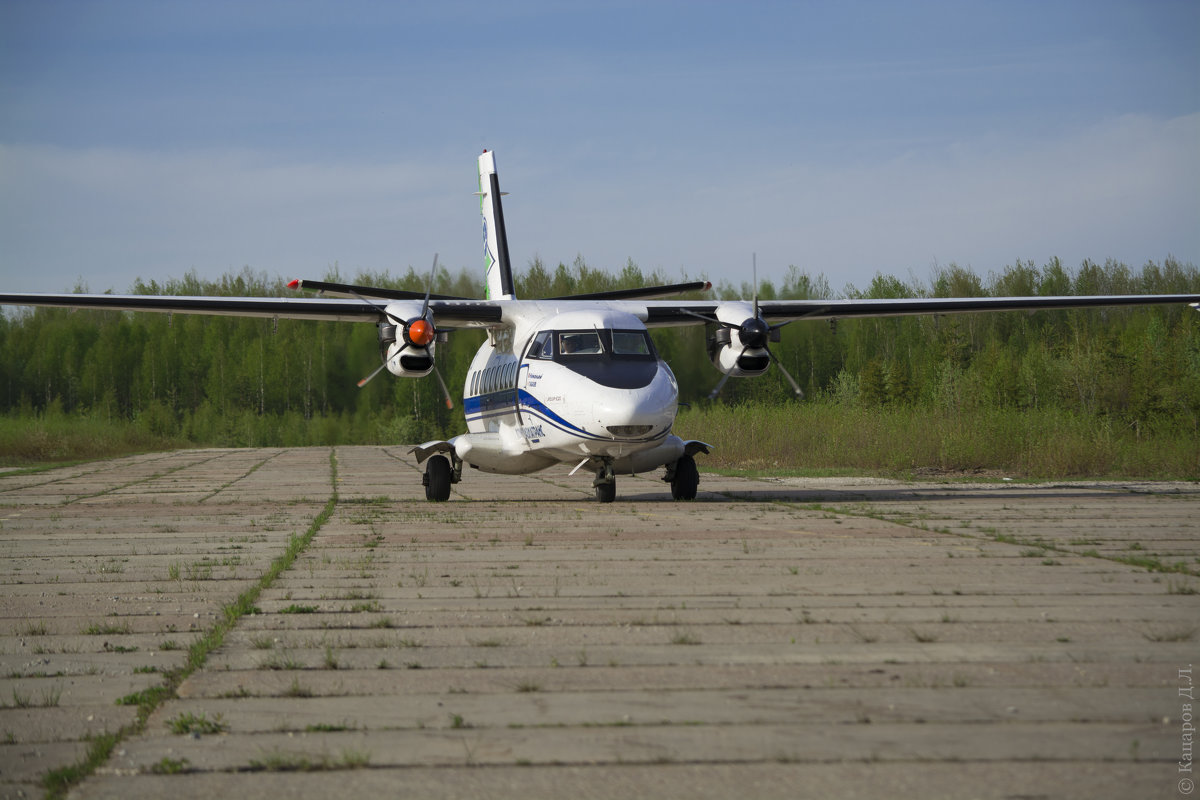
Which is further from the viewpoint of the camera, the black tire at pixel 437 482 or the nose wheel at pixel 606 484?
the black tire at pixel 437 482

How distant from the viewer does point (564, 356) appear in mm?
15000

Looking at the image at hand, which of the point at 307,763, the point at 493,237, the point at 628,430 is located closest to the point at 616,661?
the point at 307,763

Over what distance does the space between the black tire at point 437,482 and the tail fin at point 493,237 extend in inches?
215

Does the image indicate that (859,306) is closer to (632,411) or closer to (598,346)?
(598,346)

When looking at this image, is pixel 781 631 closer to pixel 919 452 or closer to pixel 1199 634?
pixel 1199 634

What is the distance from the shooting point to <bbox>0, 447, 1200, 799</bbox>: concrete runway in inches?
140

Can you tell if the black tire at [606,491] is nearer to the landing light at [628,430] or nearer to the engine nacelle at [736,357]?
the landing light at [628,430]

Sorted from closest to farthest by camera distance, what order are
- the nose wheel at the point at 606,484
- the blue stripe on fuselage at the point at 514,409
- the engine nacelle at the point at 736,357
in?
the blue stripe on fuselage at the point at 514,409 < the nose wheel at the point at 606,484 < the engine nacelle at the point at 736,357

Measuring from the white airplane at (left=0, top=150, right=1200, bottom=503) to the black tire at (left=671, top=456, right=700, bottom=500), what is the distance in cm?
2

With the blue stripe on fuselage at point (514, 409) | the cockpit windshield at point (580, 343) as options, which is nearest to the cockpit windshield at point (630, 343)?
the cockpit windshield at point (580, 343)

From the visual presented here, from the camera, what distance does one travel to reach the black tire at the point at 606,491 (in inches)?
593

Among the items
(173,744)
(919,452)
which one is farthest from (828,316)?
(173,744)

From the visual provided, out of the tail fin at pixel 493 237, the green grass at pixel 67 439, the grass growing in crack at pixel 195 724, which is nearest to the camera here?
the grass growing in crack at pixel 195 724

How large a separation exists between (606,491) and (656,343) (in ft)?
33.6
